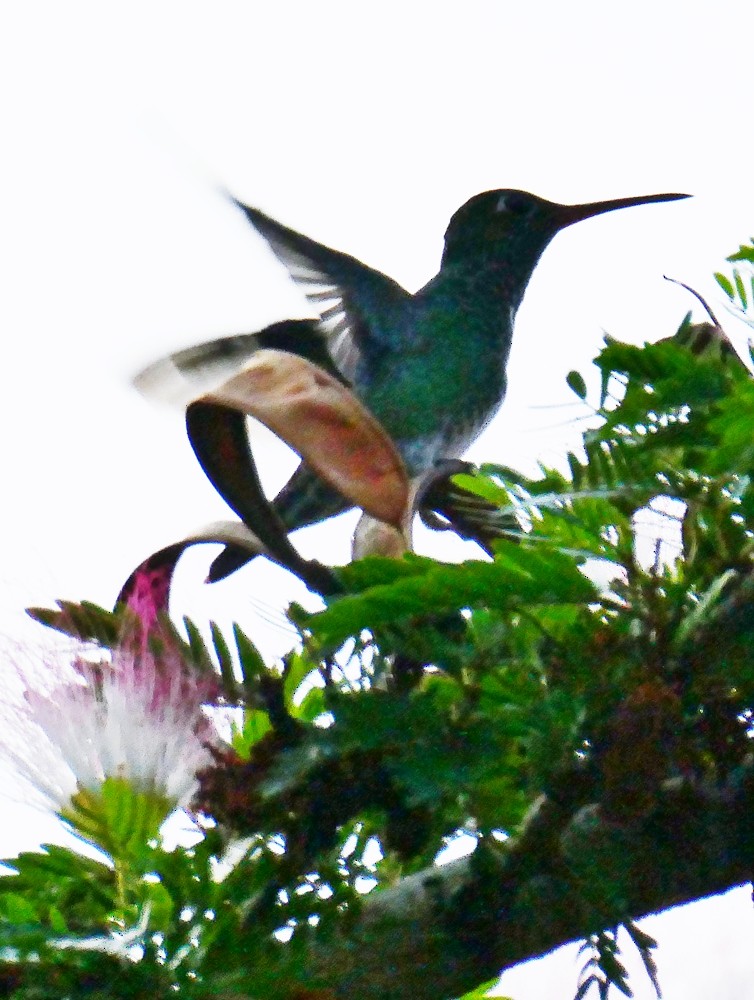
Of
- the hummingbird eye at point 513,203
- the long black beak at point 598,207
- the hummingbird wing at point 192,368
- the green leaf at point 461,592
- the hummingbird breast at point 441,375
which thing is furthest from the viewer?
the hummingbird eye at point 513,203

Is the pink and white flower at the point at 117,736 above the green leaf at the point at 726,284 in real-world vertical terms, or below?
below

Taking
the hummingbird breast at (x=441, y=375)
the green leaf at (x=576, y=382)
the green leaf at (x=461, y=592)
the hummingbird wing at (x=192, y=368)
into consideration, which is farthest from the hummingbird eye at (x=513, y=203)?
the green leaf at (x=461, y=592)

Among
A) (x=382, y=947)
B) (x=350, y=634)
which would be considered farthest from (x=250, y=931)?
(x=350, y=634)

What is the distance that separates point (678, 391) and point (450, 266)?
2075 mm

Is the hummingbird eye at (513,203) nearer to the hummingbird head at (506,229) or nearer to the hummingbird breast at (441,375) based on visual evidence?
the hummingbird head at (506,229)

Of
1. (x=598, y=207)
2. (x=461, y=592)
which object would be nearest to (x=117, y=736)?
(x=461, y=592)

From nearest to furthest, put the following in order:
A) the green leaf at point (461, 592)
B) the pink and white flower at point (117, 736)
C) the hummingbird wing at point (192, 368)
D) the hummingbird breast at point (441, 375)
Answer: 1. the green leaf at point (461, 592)
2. the pink and white flower at point (117, 736)
3. the hummingbird wing at point (192, 368)
4. the hummingbird breast at point (441, 375)

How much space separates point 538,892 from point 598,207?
166 cm

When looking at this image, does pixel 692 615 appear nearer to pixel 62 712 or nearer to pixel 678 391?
pixel 678 391

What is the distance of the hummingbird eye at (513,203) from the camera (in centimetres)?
260

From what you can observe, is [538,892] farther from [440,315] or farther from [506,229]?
[506,229]

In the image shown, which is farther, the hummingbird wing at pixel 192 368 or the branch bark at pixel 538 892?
the hummingbird wing at pixel 192 368

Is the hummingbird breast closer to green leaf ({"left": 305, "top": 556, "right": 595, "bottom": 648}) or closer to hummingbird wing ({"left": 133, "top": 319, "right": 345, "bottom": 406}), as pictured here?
hummingbird wing ({"left": 133, "top": 319, "right": 345, "bottom": 406})

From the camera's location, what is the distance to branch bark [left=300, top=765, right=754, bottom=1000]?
735 millimetres
